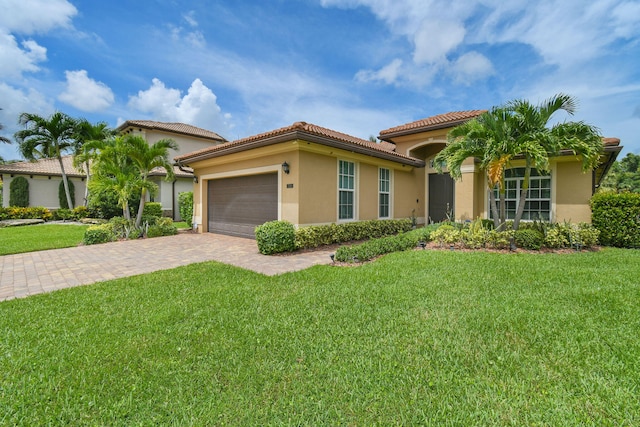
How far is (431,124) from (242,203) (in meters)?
9.71

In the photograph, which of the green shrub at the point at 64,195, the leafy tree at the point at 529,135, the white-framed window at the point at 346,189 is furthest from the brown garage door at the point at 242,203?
the green shrub at the point at 64,195

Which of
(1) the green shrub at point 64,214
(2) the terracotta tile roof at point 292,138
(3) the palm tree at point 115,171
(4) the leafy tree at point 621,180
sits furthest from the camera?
(4) the leafy tree at point 621,180

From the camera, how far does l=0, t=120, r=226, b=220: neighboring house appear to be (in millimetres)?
21888

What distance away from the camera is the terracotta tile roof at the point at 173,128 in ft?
78.4

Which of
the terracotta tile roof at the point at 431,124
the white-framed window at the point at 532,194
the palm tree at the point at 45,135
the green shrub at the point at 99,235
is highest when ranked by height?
the palm tree at the point at 45,135

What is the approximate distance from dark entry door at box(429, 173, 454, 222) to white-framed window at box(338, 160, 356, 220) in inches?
232

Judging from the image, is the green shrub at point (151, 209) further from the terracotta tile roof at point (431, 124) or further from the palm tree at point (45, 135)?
the terracotta tile roof at point (431, 124)

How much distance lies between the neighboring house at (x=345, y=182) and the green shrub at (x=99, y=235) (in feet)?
11.8

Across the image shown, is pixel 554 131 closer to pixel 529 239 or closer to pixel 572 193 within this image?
pixel 529 239

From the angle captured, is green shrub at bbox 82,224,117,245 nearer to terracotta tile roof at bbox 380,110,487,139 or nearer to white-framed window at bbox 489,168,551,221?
terracotta tile roof at bbox 380,110,487,139

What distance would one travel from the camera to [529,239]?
8.98 m

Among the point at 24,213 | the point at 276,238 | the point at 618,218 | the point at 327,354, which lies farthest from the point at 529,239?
the point at 24,213

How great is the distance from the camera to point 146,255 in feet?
28.5

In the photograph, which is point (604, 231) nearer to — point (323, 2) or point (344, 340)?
point (344, 340)
